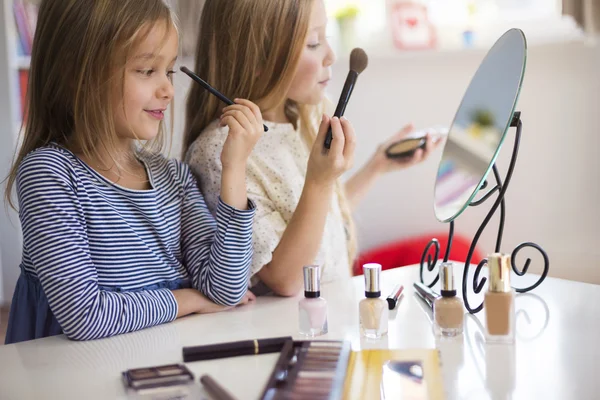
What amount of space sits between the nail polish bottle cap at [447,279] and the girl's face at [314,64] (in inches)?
18.8

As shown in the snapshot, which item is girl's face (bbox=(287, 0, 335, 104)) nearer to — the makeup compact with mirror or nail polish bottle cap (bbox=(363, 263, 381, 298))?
the makeup compact with mirror

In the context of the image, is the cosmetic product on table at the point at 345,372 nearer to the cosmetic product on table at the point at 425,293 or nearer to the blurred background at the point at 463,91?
the cosmetic product on table at the point at 425,293

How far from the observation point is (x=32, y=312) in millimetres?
958

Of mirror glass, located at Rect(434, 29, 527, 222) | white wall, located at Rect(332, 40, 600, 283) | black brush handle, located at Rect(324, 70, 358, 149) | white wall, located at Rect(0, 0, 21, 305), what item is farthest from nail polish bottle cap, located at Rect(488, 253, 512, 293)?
white wall, located at Rect(0, 0, 21, 305)

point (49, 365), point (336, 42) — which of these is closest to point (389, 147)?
point (49, 365)

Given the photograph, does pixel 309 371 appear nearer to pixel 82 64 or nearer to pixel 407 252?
pixel 82 64

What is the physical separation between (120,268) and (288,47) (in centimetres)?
43

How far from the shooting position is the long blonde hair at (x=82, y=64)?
0.91 meters

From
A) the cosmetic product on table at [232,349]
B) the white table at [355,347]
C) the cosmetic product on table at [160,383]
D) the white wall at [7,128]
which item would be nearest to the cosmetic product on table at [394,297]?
the white table at [355,347]

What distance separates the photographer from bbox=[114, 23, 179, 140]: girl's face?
928mm

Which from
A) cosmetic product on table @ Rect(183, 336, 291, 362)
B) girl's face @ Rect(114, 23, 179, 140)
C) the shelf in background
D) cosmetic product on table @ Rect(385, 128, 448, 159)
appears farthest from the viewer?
the shelf in background

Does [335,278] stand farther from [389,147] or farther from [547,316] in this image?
[547,316]

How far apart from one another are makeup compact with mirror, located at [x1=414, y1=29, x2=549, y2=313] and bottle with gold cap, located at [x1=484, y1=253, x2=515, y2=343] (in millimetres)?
51

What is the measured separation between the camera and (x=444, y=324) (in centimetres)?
77
